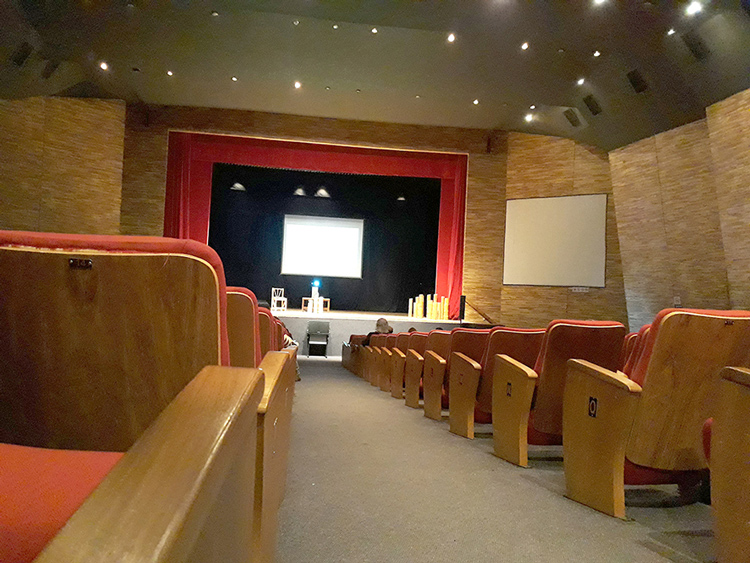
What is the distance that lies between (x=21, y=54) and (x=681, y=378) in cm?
953

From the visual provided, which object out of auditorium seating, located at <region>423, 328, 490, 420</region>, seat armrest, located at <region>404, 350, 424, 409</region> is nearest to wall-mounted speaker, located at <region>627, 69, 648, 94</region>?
seat armrest, located at <region>404, 350, 424, 409</region>

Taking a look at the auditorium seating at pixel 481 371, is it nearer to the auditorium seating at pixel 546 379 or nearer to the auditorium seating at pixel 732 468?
the auditorium seating at pixel 546 379

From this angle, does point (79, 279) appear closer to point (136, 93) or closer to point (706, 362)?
point (706, 362)

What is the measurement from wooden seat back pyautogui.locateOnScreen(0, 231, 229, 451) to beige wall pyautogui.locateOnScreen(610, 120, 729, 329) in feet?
27.5

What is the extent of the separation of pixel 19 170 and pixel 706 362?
10.5 meters

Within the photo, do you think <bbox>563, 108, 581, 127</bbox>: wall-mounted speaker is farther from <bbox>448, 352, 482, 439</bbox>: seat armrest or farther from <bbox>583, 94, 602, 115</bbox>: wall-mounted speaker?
<bbox>448, 352, 482, 439</bbox>: seat armrest

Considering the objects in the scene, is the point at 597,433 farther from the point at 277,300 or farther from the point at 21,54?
the point at 277,300

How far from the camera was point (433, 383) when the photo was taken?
13.0 feet

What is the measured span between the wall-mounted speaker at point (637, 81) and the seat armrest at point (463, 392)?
22.1 ft

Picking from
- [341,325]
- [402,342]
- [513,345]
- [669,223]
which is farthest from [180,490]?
[341,325]

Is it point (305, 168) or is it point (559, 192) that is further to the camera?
point (305, 168)

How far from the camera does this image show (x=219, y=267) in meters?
0.99

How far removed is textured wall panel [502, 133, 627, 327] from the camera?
412 inches

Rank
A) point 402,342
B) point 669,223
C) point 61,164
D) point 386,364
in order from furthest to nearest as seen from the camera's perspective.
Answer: point 61,164 → point 669,223 → point 386,364 → point 402,342
